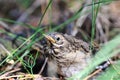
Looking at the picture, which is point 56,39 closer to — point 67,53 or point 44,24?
point 67,53

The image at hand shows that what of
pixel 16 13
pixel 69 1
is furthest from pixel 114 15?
pixel 16 13

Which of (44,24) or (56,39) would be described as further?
(44,24)

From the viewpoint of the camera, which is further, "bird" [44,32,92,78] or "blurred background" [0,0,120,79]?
"blurred background" [0,0,120,79]

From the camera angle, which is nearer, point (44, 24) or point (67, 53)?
point (67, 53)

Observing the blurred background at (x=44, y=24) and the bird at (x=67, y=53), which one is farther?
the blurred background at (x=44, y=24)

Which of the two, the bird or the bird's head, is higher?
the bird's head

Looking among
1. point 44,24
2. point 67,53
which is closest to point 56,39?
point 67,53

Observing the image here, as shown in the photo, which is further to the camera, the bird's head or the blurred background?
the blurred background

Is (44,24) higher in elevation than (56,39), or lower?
lower
